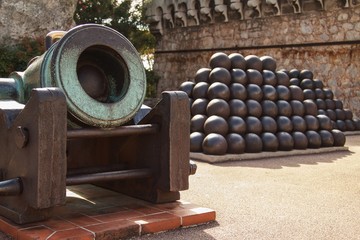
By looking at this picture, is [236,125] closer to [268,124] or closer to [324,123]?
[268,124]

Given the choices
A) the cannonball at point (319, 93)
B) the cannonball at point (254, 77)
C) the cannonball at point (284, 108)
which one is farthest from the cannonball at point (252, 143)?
the cannonball at point (319, 93)

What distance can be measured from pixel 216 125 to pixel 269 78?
152 cm

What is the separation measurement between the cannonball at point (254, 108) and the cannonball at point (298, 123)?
2.14 feet

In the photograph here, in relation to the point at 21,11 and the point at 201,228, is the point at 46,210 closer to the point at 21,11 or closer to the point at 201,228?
the point at 201,228

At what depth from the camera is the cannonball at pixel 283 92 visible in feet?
23.9

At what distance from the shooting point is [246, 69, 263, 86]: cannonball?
7.09 meters

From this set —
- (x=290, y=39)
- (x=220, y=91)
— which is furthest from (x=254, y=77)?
(x=290, y=39)

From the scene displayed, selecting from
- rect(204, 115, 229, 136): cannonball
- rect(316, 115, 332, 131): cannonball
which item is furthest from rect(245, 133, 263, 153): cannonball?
rect(316, 115, 332, 131): cannonball

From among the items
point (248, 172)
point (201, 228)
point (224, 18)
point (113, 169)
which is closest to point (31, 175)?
point (113, 169)

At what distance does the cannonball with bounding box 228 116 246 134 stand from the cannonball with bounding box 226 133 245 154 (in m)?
0.10

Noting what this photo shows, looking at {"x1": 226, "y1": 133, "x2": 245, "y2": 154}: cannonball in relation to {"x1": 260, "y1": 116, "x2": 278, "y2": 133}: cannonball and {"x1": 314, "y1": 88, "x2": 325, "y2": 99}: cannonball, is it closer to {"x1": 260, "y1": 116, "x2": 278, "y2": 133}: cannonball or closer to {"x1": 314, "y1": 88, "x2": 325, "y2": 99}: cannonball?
{"x1": 260, "y1": 116, "x2": 278, "y2": 133}: cannonball

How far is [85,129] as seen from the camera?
286 cm

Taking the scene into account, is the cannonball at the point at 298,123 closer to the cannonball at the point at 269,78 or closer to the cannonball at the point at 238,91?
the cannonball at the point at 269,78

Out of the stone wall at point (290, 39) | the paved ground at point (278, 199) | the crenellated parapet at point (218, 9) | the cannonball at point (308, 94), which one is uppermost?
the crenellated parapet at point (218, 9)
